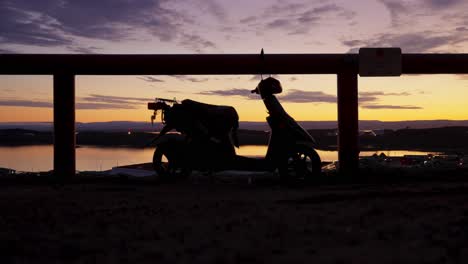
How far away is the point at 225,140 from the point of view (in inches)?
253

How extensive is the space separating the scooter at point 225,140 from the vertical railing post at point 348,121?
3.84ft

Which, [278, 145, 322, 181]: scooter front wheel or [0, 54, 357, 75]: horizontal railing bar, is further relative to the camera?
[0, 54, 357, 75]: horizontal railing bar

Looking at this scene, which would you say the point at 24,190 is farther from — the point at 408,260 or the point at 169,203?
the point at 408,260

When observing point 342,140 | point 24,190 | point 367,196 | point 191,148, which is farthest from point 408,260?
point 24,190

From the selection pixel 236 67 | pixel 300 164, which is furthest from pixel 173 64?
pixel 300 164

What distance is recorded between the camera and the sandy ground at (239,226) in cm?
283

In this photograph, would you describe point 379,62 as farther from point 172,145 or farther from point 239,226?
point 239,226

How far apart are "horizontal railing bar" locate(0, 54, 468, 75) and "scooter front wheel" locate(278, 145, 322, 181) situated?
1.47 metres

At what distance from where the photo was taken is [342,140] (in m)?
7.29

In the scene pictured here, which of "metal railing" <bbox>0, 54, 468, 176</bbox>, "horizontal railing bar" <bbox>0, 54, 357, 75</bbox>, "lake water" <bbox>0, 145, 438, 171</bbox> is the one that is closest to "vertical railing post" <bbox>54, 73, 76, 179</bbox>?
"metal railing" <bbox>0, 54, 468, 176</bbox>

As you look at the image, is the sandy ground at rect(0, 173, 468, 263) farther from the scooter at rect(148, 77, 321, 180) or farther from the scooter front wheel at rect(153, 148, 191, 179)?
the scooter front wheel at rect(153, 148, 191, 179)

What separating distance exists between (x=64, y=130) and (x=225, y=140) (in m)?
2.96

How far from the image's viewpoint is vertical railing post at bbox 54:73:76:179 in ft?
24.0

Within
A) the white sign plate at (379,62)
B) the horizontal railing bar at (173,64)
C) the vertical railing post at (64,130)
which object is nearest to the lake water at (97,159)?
the vertical railing post at (64,130)
